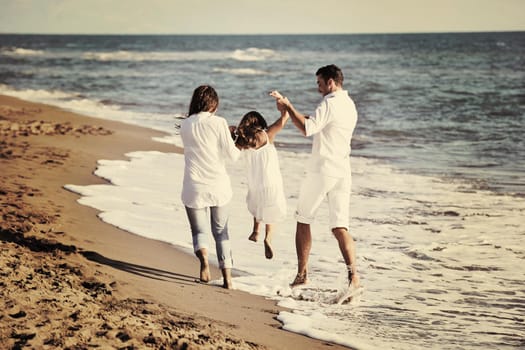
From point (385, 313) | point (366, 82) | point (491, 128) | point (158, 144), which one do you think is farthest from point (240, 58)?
point (385, 313)

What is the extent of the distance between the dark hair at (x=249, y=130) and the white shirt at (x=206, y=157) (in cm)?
18

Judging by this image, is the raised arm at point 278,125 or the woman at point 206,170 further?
the raised arm at point 278,125

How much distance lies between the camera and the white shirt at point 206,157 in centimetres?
507

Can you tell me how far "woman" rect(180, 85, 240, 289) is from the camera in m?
5.08

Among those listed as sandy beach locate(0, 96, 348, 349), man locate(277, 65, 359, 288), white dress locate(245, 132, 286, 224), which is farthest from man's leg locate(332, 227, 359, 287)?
sandy beach locate(0, 96, 348, 349)

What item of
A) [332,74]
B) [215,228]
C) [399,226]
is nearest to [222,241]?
[215,228]

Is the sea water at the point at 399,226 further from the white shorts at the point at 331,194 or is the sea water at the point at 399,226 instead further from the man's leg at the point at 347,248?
the white shorts at the point at 331,194

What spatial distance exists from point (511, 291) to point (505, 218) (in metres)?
2.65

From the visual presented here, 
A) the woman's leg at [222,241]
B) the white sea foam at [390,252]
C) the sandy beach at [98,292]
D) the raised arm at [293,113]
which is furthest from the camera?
the woman's leg at [222,241]

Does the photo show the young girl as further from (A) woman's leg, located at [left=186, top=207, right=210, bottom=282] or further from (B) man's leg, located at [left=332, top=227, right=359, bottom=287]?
(B) man's leg, located at [left=332, top=227, right=359, bottom=287]

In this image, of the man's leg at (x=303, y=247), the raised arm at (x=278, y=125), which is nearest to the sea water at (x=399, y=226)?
the man's leg at (x=303, y=247)

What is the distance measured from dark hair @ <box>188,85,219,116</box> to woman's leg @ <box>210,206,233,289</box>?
81cm

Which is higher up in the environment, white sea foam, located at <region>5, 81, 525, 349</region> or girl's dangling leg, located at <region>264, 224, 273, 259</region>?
girl's dangling leg, located at <region>264, 224, 273, 259</region>

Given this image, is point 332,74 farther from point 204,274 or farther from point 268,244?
point 204,274
